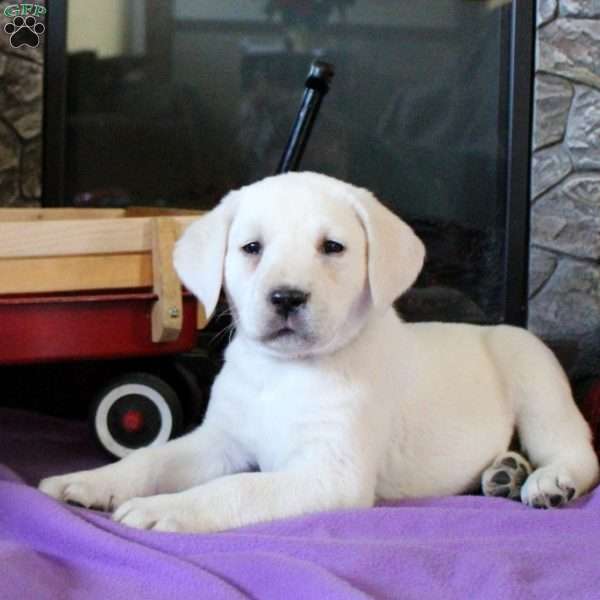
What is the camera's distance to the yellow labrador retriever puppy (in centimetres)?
163

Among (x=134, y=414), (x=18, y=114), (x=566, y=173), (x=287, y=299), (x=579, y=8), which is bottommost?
(x=134, y=414)

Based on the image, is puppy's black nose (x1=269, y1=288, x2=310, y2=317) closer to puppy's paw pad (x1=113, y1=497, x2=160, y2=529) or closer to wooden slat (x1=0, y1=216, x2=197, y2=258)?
puppy's paw pad (x1=113, y1=497, x2=160, y2=529)

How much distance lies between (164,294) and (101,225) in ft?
0.65

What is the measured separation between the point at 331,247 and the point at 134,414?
0.79 meters

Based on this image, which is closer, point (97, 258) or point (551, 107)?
point (97, 258)

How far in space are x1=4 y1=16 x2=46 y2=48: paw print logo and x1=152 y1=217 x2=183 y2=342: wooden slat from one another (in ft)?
3.65

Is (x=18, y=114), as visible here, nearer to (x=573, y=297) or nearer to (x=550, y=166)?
(x=550, y=166)

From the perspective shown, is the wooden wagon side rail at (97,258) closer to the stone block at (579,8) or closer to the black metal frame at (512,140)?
the black metal frame at (512,140)

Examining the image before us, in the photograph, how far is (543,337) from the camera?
3031 millimetres

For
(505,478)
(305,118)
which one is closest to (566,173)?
(305,118)

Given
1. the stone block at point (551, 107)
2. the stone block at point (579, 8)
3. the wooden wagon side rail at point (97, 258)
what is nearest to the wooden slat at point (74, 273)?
the wooden wagon side rail at point (97, 258)

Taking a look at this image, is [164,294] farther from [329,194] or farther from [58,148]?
[58,148]

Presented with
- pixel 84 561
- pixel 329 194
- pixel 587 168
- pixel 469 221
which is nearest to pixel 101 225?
pixel 329 194

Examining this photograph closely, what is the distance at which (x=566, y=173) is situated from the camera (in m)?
Answer: 3.00
